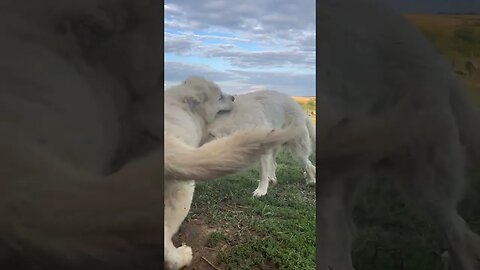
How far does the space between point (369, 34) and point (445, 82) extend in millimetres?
356

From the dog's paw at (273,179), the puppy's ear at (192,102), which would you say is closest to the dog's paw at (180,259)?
the dog's paw at (273,179)

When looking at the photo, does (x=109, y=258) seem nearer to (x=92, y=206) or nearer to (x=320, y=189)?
(x=92, y=206)

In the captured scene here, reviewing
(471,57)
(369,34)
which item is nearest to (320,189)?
(369,34)

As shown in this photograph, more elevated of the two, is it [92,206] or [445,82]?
[445,82]

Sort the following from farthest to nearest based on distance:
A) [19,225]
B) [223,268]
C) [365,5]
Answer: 1. [223,268]
2. [365,5]
3. [19,225]

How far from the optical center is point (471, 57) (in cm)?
172

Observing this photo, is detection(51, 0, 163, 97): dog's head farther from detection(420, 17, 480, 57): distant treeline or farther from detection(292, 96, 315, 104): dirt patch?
detection(420, 17, 480, 57): distant treeline

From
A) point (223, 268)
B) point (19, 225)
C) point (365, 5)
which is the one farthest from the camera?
point (223, 268)

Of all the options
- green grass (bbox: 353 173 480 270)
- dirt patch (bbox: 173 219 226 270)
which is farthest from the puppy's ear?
green grass (bbox: 353 173 480 270)

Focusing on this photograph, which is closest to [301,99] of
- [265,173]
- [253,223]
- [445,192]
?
[265,173]

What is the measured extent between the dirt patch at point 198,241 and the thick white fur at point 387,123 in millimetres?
462

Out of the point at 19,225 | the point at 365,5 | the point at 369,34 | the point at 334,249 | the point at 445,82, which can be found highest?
the point at 365,5

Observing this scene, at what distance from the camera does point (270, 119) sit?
185 centimetres

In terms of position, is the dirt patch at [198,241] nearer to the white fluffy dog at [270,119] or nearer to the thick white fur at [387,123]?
the white fluffy dog at [270,119]
